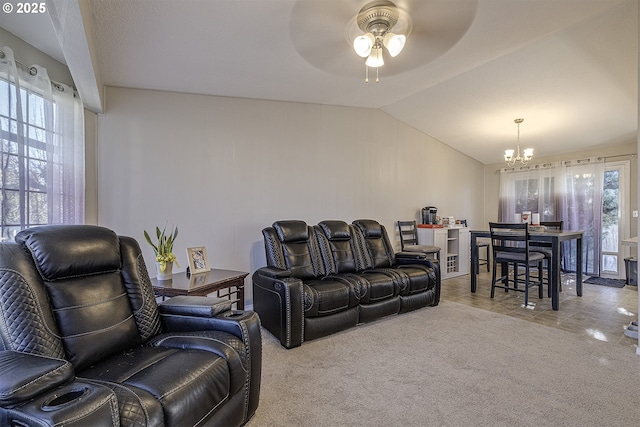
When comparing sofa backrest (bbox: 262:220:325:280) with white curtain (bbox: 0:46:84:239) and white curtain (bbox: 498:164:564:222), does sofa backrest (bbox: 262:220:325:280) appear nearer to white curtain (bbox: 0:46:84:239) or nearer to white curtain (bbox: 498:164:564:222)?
white curtain (bbox: 0:46:84:239)

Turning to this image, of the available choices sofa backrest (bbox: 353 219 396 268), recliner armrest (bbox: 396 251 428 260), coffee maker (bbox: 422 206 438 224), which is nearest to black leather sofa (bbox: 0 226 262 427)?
sofa backrest (bbox: 353 219 396 268)

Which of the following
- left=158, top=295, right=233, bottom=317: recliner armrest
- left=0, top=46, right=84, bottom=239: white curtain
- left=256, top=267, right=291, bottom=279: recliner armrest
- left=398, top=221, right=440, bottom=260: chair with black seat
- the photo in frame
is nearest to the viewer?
left=158, top=295, right=233, bottom=317: recliner armrest

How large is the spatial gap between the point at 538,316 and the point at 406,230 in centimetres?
216

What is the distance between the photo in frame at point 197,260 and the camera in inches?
112

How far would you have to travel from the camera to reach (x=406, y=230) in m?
5.12

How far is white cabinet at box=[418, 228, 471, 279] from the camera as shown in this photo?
5.14 m

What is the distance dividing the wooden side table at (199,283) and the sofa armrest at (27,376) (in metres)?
1.22

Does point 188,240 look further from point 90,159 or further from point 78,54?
point 78,54

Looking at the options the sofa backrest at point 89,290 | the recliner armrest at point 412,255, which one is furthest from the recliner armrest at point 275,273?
the recliner armrest at point 412,255

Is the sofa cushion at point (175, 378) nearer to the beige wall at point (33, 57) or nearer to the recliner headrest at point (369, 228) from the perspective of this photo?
the beige wall at point (33, 57)

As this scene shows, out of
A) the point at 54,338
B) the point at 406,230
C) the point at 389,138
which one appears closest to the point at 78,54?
the point at 54,338

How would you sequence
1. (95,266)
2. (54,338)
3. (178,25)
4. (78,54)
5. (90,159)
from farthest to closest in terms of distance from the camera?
1. (90,159)
2. (178,25)
3. (78,54)
4. (95,266)
5. (54,338)

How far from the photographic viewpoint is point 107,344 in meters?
1.52

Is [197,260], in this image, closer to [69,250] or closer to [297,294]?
[297,294]
